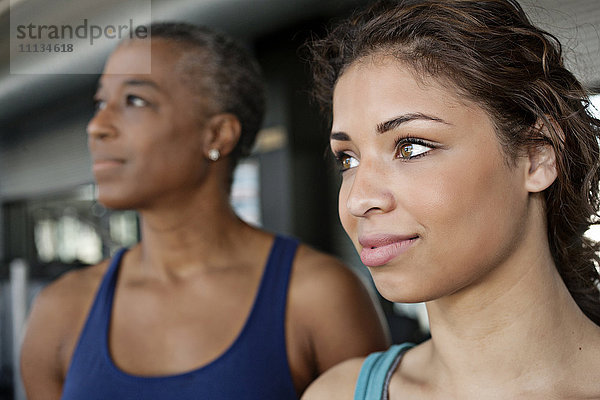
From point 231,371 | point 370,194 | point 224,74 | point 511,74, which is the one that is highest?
point 224,74

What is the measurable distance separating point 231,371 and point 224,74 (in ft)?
2.41

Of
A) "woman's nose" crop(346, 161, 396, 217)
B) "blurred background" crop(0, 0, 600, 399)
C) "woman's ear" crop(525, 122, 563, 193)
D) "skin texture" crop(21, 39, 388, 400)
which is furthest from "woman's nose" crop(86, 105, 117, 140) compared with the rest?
"woman's ear" crop(525, 122, 563, 193)

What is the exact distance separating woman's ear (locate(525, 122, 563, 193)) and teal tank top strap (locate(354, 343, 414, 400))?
37 cm

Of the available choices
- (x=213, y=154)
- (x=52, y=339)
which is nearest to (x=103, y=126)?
(x=213, y=154)

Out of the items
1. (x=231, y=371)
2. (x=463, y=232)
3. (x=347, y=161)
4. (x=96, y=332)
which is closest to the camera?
(x=463, y=232)

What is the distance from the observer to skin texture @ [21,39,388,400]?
1377 millimetres

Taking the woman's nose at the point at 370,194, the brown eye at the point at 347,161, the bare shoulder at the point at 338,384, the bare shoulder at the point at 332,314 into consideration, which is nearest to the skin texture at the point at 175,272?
the bare shoulder at the point at 332,314

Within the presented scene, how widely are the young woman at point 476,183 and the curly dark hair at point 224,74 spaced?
0.68 meters

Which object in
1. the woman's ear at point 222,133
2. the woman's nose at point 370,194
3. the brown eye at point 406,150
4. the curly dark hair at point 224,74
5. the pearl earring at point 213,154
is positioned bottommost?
the woman's nose at point 370,194

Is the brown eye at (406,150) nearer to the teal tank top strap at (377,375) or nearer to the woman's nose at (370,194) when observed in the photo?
the woman's nose at (370,194)

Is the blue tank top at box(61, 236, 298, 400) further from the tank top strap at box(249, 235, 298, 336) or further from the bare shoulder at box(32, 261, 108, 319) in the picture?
the bare shoulder at box(32, 261, 108, 319)

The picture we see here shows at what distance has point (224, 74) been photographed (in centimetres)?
160

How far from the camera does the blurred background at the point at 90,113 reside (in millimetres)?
2455

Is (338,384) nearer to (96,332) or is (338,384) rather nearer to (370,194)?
(370,194)
